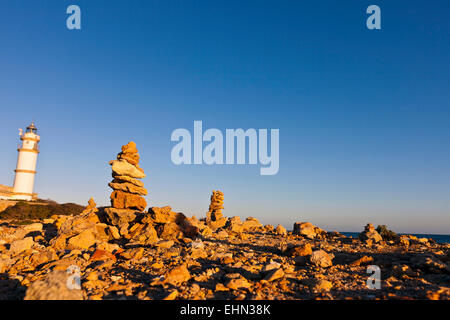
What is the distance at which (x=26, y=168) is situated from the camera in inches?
2067

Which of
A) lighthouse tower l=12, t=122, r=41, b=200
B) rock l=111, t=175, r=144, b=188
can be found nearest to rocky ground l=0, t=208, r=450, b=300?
rock l=111, t=175, r=144, b=188

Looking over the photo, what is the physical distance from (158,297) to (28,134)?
62751 mm

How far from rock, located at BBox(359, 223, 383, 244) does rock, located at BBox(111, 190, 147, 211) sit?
15.5 m

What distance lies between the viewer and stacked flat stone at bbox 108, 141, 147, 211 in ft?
61.8

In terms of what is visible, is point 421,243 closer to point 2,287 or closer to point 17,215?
point 2,287

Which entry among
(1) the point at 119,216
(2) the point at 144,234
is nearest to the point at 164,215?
(2) the point at 144,234

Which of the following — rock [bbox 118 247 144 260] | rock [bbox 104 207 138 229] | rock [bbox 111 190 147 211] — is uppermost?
rock [bbox 111 190 147 211]

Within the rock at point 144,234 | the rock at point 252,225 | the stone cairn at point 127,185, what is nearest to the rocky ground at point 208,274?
the rock at point 144,234

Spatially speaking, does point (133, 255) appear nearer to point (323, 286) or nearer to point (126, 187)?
point (323, 286)

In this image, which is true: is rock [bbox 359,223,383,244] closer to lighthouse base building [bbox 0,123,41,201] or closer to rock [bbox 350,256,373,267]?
rock [bbox 350,256,373,267]

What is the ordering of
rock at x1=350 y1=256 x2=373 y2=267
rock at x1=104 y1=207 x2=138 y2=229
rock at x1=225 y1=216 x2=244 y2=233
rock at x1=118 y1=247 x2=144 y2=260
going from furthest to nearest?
rock at x1=225 y1=216 x2=244 y2=233, rock at x1=104 y1=207 x2=138 y2=229, rock at x1=118 y1=247 x2=144 y2=260, rock at x1=350 y1=256 x2=373 y2=267

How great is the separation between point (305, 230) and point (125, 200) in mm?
13358

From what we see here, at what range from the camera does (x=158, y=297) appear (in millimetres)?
6465

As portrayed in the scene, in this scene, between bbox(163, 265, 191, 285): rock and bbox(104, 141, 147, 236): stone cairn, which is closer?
bbox(163, 265, 191, 285): rock
